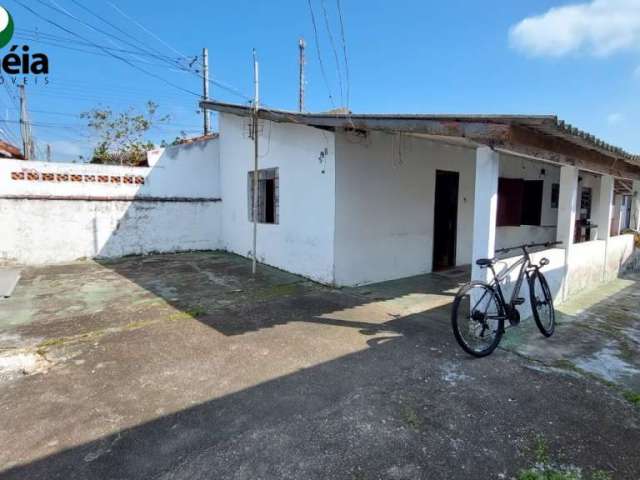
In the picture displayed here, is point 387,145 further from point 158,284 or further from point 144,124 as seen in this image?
point 144,124

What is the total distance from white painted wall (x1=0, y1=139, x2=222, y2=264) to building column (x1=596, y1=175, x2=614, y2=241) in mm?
9522

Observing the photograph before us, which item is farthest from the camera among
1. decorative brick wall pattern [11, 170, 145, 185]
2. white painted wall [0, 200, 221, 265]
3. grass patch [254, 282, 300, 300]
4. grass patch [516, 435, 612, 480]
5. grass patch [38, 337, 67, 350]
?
decorative brick wall pattern [11, 170, 145, 185]

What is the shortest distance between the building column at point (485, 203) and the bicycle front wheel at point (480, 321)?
0.81ft

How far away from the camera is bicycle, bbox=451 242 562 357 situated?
3.88 meters

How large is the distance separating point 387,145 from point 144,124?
50.9 ft

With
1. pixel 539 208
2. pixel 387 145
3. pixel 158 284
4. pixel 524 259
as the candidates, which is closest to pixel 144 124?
pixel 158 284

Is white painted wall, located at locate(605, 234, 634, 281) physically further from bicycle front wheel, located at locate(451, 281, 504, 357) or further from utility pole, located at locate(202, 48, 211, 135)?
utility pole, located at locate(202, 48, 211, 135)

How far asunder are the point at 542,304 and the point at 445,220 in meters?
4.01

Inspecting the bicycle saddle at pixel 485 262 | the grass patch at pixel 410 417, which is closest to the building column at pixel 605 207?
the bicycle saddle at pixel 485 262

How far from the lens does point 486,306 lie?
13.5 feet

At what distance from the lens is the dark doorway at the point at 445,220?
8086mm

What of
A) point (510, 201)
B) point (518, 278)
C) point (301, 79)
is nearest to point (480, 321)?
point (518, 278)

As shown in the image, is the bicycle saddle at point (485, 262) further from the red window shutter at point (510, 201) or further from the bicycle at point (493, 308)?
the red window shutter at point (510, 201)

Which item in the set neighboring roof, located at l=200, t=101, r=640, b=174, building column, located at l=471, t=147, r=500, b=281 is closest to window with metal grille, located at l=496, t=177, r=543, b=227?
neighboring roof, located at l=200, t=101, r=640, b=174
